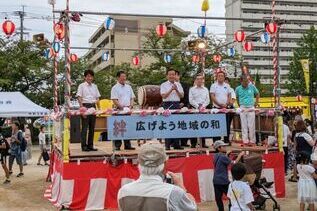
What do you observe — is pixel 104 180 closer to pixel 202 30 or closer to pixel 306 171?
pixel 306 171

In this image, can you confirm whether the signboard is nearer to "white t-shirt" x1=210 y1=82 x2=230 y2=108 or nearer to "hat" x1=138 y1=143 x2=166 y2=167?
"white t-shirt" x1=210 y1=82 x2=230 y2=108

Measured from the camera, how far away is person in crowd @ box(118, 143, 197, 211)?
313 cm

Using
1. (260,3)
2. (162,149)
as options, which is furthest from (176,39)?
(260,3)

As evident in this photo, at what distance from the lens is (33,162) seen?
21.5 m

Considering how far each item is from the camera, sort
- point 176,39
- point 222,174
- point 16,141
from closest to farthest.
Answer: point 222,174, point 16,141, point 176,39

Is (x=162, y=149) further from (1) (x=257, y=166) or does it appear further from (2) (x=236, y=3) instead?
(2) (x=236, y=3)

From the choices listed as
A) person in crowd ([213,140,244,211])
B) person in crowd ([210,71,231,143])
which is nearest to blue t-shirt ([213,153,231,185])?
person in crowd ([213,140,244,211])

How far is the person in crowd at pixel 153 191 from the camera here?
3.13m

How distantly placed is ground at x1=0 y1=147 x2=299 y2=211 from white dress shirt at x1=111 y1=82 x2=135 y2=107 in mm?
2648

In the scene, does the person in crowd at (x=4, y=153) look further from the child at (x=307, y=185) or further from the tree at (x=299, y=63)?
the tree at (x=299, y=63)

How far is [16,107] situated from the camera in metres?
24.4

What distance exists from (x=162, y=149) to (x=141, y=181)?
0.25 m

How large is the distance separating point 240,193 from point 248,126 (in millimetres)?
5469

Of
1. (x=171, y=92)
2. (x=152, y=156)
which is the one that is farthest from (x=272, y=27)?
(x=152, y=156)
